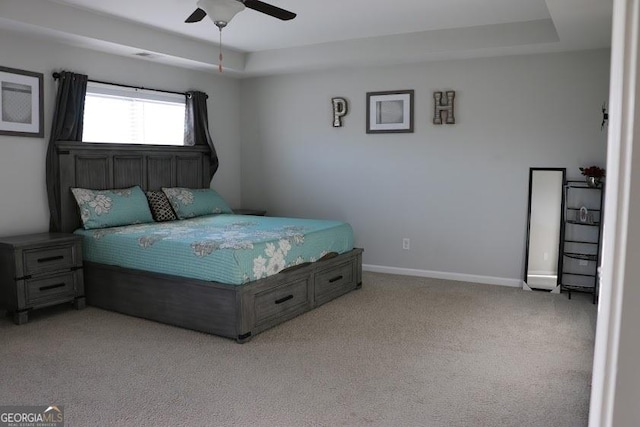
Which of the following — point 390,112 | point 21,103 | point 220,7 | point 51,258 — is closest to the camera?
point 220,7

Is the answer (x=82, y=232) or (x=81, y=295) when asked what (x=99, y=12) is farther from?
(x=81, y=295)

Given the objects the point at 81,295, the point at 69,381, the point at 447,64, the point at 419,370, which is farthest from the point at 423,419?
the point at 447,64

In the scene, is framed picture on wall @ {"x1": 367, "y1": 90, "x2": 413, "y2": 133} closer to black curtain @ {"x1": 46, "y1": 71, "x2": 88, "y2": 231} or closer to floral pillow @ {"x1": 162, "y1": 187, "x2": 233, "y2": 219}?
floral pillow @ {"x1": 162, "y1": 187, "x2": 233, "y2": 219}

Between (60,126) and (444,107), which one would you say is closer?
(60,126)

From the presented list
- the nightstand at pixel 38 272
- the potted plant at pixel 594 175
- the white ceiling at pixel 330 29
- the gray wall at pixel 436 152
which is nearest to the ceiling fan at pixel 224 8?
the white ceiling at pixel 330 29

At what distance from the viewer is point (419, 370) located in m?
3.18

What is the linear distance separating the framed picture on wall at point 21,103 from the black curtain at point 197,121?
1.62 metres

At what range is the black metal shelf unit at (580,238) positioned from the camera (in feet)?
15.8

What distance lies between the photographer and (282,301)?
13.3ft

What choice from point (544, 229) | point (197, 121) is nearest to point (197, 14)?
point (197, 121)

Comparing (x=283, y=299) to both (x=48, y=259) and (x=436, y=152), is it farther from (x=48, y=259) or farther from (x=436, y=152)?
(x=436, y=152)

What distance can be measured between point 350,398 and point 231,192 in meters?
4.17

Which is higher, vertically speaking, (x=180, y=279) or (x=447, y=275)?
(x=180, y=279)

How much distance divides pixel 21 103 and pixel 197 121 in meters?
1.87
